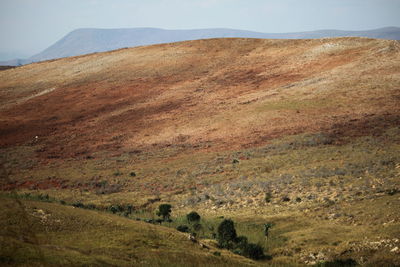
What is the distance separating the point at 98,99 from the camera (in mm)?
59188

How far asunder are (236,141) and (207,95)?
60.1ft

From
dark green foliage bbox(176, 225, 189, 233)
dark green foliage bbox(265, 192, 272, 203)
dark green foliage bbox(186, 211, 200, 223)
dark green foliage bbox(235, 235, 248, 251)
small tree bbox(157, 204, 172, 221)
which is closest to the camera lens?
dark green foliage bbox(235, 235, 248, 251)

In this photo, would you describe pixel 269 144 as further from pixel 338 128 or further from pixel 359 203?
pixel 359 203

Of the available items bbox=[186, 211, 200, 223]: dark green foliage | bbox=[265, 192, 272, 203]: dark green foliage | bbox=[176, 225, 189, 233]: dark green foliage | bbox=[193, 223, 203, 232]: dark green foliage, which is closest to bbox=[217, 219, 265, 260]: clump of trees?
bbox=[176, 225, 189, 233]: dark green foliage

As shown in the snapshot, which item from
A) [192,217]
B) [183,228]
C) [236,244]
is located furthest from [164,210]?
[236,244]

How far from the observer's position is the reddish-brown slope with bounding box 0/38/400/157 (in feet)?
132

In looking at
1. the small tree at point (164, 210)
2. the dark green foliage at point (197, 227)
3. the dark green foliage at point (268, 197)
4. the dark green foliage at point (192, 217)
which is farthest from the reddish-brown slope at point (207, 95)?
the dark green foliage at point (197, 227)

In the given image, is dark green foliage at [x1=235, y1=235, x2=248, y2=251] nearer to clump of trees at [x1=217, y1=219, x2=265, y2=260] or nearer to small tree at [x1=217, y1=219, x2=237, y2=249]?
clump of trees at [x1=217, y1=219, x2=265, y2=260]

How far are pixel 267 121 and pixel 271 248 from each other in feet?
81.0

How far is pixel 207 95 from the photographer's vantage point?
54.7 metres

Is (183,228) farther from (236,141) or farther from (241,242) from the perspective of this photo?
(236,141)

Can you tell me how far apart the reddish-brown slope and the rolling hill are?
0.86 ft

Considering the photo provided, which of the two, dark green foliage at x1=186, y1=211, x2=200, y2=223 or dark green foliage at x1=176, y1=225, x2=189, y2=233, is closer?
dark green foliage at x1=176, y1=225, x2=189, y2=233

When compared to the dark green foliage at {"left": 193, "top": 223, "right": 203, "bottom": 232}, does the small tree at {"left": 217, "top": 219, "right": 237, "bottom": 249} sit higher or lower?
higher
